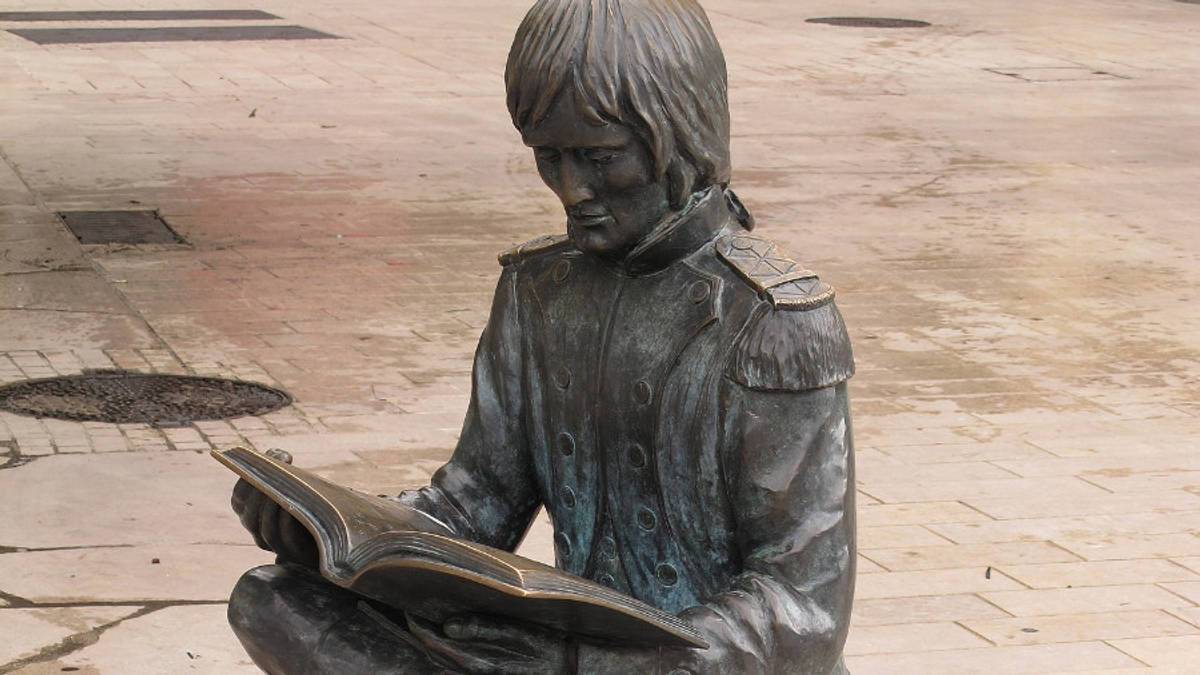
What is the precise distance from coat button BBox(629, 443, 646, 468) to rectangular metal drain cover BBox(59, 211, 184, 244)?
318 inches

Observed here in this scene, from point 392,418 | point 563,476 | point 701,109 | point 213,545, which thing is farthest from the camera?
point 392,418

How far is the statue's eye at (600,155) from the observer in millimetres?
2717

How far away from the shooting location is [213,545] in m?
6.26

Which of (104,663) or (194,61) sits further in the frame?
(194,61)

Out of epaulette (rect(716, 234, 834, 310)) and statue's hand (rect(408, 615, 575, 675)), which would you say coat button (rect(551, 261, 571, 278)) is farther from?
statue's hand (rect(408, 615, 575, 675))

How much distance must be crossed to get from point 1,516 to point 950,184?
7.62 metres

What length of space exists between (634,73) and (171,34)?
17128 mm

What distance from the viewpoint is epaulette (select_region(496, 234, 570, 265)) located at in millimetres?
3021

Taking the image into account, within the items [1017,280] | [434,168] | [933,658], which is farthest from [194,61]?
[933,658]

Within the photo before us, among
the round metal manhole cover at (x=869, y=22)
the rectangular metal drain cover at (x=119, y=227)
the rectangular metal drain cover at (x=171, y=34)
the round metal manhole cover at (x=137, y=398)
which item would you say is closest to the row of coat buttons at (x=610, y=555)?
the round metal manhole cover at (x=137, y=398)

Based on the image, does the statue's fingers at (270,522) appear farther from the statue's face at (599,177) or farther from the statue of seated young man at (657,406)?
the statue's face at (599,177)

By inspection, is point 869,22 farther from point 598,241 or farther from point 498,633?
point 498,633

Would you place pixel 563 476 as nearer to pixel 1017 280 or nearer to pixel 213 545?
pixel 213 545

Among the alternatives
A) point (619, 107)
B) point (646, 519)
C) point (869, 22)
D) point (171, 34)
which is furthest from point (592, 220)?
point (869, 22)
